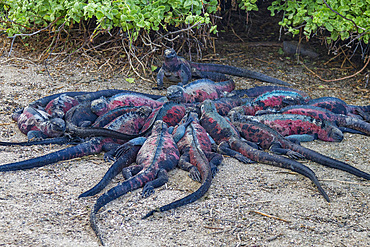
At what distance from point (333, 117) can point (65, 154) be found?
11.4 ft

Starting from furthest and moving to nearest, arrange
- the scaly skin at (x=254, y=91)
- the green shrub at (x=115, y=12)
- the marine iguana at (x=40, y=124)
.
A: the scaly skin at (x=254, y=91) → the green shrub at (x=115, y=12) → the marine iguana at (x=40, y=124)

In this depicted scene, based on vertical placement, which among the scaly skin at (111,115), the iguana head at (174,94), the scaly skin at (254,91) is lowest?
the scaly skin at (254,91)

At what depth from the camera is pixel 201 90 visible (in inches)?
236

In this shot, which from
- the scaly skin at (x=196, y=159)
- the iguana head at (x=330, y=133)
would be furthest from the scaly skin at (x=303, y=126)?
the scaly skin at (x=196, y=159)

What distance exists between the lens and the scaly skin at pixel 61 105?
503 cm

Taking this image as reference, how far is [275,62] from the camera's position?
24.1 ft

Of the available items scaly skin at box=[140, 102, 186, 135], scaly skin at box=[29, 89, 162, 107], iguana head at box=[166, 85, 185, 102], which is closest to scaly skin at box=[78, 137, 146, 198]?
scaly skin at box=[140, 102, 186, 135]

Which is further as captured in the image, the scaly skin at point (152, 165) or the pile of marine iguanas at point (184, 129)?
the pile of marine iguanas at point (184, 129)

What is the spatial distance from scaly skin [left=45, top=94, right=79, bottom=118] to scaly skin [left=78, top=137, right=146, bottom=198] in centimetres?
129

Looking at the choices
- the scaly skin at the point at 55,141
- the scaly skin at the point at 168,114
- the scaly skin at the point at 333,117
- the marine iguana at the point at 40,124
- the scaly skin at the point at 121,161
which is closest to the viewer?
the scaly skin at the point at 121,161

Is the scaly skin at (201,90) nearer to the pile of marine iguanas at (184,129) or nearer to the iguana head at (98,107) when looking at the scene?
the pile of marine iguanas at (184,129)

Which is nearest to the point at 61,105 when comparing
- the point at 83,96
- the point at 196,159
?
the point at 83,96

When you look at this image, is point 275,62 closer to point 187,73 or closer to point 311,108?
point 187,73

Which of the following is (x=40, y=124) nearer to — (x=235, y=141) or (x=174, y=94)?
(x=174, y=94)
